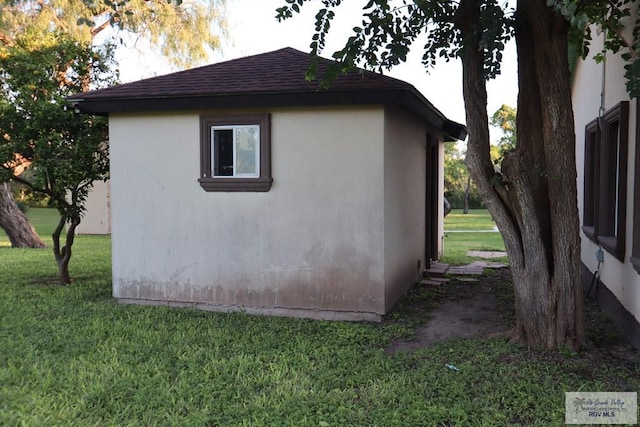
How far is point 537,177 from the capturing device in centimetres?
516

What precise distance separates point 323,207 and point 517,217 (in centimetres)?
229

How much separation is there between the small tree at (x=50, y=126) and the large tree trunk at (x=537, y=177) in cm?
561

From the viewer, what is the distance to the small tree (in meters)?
7.89

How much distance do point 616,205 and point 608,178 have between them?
0.35 meters

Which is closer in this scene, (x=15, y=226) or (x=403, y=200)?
(x=403, y=200)

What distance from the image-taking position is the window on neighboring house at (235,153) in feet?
22.0

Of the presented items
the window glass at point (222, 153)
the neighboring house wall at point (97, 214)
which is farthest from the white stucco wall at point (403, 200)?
the neighboring house wall at point (97, 214)

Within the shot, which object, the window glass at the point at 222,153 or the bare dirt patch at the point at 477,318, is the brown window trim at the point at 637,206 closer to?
the bare dirt patch at the point at 477,318

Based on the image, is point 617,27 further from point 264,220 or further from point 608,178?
point 264,220

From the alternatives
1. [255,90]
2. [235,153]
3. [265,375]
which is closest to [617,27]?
[255,90]

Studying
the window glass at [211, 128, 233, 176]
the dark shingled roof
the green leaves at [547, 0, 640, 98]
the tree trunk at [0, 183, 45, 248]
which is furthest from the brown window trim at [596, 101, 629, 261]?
the tree trunk at [0, 183, 45, 248]

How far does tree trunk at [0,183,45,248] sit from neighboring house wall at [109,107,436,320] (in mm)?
9515

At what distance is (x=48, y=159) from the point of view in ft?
25.9

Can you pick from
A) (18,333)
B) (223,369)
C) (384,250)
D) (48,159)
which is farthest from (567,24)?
(48,159)
